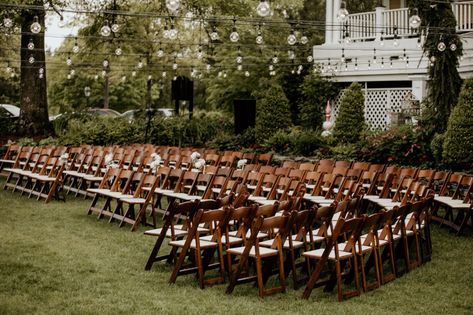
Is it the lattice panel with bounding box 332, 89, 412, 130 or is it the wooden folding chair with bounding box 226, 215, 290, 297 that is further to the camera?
the lattice panel with bounding box 332, 89, 412, 130

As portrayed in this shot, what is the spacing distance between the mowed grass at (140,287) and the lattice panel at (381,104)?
523 inches

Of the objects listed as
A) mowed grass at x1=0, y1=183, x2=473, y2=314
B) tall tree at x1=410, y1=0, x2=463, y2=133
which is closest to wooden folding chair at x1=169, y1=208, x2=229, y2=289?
mowed grass at x1=0, y1=183, x2=473, y2=314

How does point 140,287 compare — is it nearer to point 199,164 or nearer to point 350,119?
point 199,164

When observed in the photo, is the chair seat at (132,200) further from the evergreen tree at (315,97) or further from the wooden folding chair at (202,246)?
the evergreen tree at (315,97)

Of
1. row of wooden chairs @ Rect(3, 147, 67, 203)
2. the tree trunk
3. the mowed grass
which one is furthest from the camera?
the tree trunk

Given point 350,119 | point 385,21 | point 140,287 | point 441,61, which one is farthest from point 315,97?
point 140,287

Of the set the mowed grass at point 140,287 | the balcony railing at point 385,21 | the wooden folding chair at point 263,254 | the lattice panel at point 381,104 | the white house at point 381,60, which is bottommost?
the mowed grass at point 140,287

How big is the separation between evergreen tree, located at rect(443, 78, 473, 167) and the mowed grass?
3902 mm

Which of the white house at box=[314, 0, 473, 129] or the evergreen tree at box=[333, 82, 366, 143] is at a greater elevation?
the white house at box=[314, 0, 473, 129]

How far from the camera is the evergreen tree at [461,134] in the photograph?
567 inches

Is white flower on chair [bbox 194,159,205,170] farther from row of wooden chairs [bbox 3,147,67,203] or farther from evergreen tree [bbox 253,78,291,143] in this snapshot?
evergreen tree [bbox 253,78,291,143]

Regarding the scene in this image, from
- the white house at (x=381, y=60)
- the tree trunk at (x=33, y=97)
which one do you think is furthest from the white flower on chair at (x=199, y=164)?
the tree trunk at (x=33, y=97)

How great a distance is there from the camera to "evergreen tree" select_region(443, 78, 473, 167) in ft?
47.2

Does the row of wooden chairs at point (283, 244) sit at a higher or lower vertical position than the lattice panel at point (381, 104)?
lower
